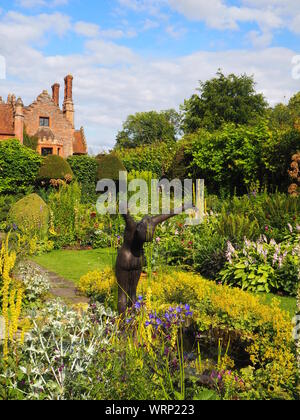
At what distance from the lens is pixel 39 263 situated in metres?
8.41

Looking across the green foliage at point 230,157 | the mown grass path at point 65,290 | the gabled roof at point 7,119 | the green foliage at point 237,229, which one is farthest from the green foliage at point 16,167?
the gabled roof at point 7,119

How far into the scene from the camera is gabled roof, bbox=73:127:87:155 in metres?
35.6

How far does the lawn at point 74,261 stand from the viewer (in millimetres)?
7490

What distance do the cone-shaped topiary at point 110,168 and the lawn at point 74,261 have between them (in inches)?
419

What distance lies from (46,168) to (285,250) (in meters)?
13.7

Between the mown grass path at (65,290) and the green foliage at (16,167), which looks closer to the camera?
the mown grass path at (65,290)

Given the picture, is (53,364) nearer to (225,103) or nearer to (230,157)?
(230,157)

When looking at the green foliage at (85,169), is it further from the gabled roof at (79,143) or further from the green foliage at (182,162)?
the gabled roof at (79,143)

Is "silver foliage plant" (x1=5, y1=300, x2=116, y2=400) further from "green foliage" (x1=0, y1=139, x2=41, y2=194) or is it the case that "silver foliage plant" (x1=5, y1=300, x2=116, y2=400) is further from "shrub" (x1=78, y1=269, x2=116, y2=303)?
"green foliage" (x1=0, y1=139, x2=41, y2=194)

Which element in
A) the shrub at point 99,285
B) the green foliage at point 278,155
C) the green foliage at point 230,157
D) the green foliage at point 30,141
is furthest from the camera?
the green foliage at point 30,141

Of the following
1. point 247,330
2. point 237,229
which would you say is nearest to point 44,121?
point 237,229

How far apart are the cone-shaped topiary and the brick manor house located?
10378 mm
